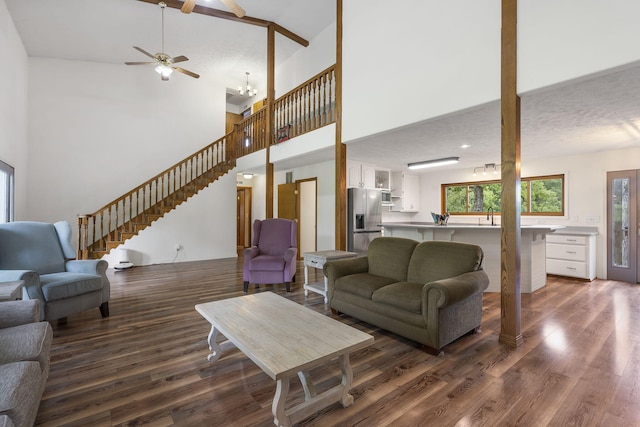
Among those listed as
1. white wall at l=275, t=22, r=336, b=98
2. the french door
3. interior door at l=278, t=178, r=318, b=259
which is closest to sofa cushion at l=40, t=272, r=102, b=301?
interior door at l=278, t=178, r=318, b=259

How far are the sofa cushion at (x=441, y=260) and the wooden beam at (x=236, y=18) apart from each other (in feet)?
18.8

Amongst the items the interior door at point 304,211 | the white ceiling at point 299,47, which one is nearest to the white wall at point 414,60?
the white ceiling at point 299,47

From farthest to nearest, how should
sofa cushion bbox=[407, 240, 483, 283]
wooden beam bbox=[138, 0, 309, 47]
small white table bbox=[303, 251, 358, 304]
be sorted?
1. wooden beam bbox=[138, 0, 309, 47]
2. small white table bbox=[303, 251, 358, 304]
3. sofa cushion bbox=[407, 240, 483, 283]

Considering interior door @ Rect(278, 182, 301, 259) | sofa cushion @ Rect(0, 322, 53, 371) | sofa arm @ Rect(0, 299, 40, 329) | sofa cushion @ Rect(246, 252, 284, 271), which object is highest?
interior door @ Rect(278, 182, 301, 259)

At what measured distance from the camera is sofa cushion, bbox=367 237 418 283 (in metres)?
3.21

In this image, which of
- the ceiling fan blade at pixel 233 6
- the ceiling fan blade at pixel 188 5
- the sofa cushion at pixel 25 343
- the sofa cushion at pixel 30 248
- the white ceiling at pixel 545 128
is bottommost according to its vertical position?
the sofa cushion at pixel 25 343

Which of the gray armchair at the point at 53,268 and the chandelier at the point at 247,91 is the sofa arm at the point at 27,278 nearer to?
the gray armchair at the point at 53,268

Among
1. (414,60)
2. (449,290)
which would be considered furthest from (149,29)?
(449,290)

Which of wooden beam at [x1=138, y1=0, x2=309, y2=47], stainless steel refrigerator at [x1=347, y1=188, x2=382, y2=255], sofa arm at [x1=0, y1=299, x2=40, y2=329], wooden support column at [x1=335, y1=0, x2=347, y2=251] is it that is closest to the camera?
sofa arm at [x1=0, y1=299, x2=40, y2=329]

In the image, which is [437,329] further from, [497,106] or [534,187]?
[534,187]

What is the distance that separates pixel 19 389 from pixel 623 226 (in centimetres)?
753

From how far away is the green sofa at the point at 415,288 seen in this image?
7.95 ft

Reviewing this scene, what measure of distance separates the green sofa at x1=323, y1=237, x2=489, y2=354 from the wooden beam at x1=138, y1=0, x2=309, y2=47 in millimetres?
5365

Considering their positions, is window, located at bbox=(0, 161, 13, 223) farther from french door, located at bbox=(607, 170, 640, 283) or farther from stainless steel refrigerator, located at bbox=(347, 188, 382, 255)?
french door, located at bbox=(607, 170, 640, 283)
